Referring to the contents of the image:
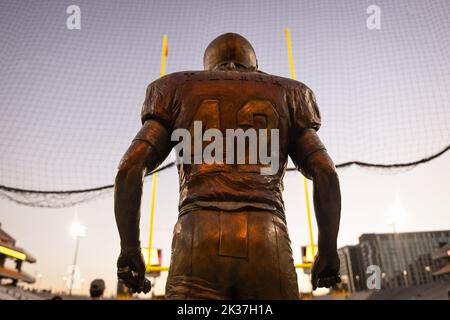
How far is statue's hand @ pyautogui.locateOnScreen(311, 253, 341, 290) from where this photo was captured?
2068 millimetres

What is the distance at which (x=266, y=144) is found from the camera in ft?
6.82

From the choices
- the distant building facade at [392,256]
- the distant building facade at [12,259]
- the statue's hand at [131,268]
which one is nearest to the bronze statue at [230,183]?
the statue's hand at [131,268]

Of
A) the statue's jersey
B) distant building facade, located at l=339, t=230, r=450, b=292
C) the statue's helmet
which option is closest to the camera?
the statue's jersey

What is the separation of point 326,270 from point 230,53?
4.97ft

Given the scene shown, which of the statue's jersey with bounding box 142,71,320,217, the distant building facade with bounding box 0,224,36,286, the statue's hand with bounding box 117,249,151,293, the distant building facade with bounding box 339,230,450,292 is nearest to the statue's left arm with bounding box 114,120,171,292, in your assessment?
the statue's hand with bounding box 117,249,151,293

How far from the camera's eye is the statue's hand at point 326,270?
81.4 inches

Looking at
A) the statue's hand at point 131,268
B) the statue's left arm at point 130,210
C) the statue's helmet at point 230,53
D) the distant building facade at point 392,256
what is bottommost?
the statue's hand at point 131,268

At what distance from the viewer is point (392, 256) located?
8300 centimetres

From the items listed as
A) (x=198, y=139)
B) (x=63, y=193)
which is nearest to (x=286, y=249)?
(x=198, y=139)

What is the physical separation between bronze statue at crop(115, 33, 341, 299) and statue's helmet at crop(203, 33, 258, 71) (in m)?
0.25

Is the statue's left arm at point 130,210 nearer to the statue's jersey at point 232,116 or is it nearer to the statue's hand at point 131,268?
the statue's hand at point 131,268

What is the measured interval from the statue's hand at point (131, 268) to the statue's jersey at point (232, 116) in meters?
0.34

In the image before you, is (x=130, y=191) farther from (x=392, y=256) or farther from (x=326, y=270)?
(x=392, y=256)

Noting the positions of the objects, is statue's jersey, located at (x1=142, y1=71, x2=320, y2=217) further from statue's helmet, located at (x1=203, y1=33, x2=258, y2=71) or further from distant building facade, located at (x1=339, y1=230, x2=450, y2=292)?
distant building facade, located at (x1=339, y1=230, x2=450, y2=292)
